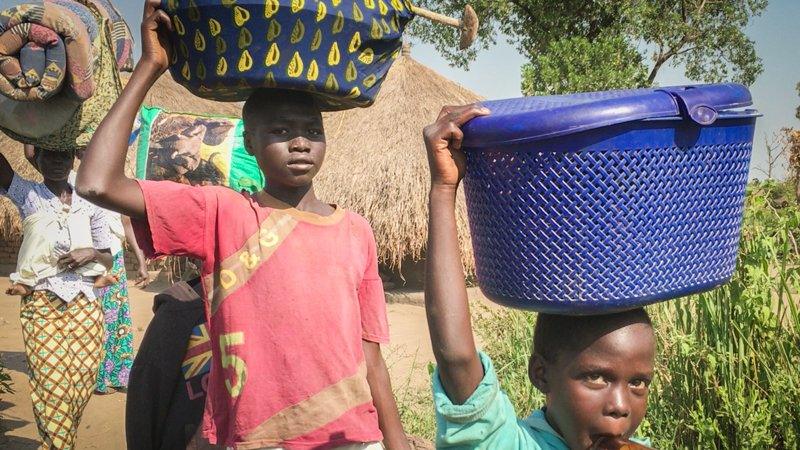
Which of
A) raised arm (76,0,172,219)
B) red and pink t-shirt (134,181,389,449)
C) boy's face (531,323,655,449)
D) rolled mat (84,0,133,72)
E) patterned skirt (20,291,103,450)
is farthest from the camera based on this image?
patterned skirt (20,291,103,450)

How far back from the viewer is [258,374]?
1.98 m

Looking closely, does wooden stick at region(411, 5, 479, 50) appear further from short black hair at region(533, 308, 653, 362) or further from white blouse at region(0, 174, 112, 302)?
white blouse at region(0, 174, 112, 302)

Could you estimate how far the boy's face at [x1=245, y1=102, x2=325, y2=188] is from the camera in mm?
2061

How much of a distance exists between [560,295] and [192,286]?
4.44 ft

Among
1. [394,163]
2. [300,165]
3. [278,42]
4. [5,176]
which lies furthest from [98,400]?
[394,163]

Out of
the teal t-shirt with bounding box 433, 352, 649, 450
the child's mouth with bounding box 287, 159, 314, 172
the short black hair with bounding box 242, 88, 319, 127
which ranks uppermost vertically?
the short black hair with bounding box 242, 88, 319, 127

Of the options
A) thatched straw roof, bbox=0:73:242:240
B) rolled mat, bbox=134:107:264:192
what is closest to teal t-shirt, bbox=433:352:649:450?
rolled mat, bbox=134:107:264:192

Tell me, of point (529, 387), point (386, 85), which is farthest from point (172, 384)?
point (386, 85)

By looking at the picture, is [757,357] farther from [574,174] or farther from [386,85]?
[386,85]

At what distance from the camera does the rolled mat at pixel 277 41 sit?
181 centimetres

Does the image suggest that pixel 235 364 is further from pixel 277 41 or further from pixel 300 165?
pixel 277 41

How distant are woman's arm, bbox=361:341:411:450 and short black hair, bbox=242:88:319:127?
2.34 ft

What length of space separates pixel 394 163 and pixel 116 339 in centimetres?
561

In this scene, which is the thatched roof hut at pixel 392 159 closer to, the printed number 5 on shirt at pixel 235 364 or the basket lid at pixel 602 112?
the printed number 5 on shirt at pixel 235 364
